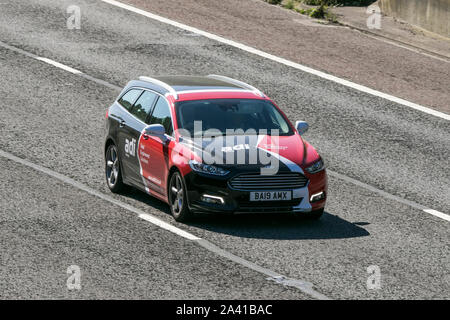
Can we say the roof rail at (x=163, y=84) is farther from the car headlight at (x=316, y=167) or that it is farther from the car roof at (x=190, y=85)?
the car headlight at (x=316, y=167)

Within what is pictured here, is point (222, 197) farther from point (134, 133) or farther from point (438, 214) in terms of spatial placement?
point (438, 214)

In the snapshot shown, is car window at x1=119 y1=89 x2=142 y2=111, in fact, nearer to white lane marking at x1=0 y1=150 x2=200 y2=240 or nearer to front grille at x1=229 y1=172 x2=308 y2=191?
white lane marking at x1=0 y1=150 x2=200 y2=240

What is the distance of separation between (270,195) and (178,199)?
1198mm

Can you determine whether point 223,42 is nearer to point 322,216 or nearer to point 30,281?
point 322,216

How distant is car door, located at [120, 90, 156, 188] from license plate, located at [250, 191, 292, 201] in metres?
2.03

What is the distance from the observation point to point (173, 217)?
42.3ft

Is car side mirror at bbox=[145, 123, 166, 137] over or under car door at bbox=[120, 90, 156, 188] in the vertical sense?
over

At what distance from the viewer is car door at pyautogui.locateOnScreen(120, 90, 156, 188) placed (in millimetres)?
13727

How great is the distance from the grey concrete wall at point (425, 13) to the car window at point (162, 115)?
1217cm

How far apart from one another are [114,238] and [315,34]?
44.5 feet

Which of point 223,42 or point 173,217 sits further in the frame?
point 223,42

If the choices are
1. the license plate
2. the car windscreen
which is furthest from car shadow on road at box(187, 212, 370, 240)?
the car windscreen

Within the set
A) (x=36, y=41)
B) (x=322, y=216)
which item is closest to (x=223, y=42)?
(x=36, y=41)

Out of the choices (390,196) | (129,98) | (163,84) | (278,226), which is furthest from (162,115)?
(390,196)
